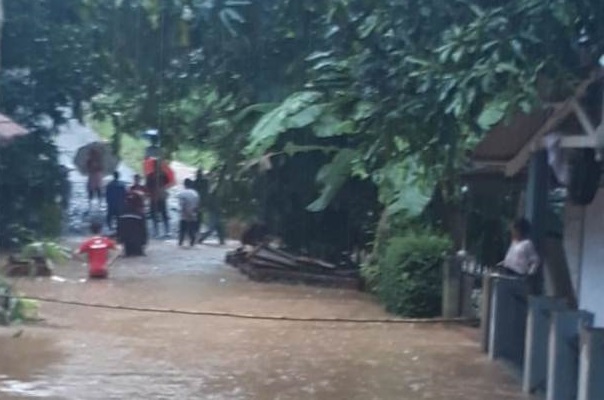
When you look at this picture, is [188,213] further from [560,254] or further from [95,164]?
[560,254]

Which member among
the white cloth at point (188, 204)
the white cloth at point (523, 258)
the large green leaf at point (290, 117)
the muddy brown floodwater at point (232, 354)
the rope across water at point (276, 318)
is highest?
the large green leaf at point (290, 117)

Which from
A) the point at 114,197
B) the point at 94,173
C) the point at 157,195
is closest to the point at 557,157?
the point at 157,195

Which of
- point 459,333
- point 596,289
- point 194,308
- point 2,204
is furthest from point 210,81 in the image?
point 596,289

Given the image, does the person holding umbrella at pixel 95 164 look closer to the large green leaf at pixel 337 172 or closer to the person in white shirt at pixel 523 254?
the large green leaf at pixel 337 172

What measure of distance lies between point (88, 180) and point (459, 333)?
17527mm

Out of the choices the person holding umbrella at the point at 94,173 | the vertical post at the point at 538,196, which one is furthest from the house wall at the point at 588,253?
the person holding umbrella at the point at 94,173

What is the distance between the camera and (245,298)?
20406 millimetres

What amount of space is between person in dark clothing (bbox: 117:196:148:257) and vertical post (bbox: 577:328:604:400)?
55.3ft

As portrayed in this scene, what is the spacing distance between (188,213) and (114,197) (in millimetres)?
2846

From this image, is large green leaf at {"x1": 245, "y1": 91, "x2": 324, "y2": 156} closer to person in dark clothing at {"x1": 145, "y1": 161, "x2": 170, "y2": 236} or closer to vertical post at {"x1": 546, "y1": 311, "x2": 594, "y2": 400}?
vertical post at {"x1": 546, "y1": 311, "x2": 594, "y2": 400}

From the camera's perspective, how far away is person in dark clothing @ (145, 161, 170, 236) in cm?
3083

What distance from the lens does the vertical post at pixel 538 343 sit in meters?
12.4

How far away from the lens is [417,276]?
61.2 feet

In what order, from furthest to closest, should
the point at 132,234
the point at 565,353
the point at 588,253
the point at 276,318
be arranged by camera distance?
the point at 132,234
the point at 276,318
the point at 588,253
the point at 565,353
